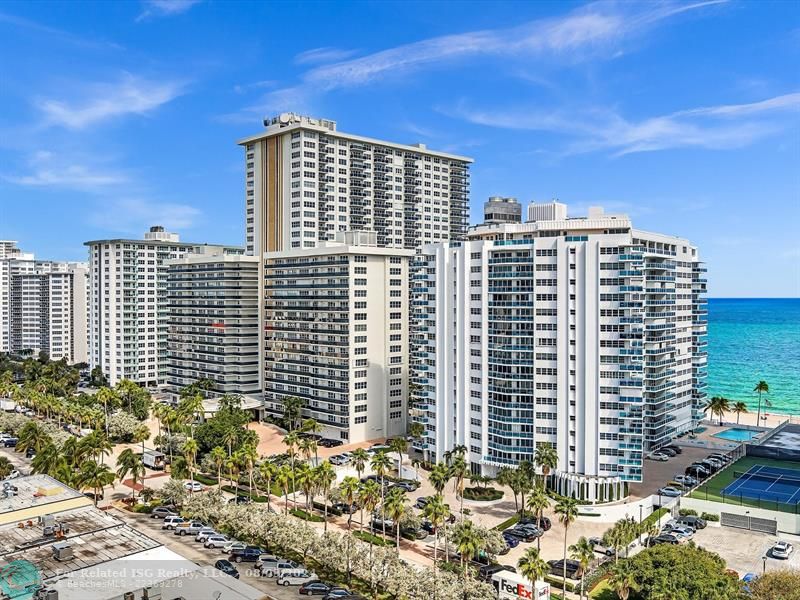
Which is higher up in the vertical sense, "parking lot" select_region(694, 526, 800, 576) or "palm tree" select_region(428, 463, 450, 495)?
"palm tree" select_region(428, 463, 450, 495)

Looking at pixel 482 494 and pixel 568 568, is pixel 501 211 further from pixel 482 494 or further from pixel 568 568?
pixel 568 568

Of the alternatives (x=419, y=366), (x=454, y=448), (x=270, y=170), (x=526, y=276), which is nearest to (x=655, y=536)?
(x=454, y=448)

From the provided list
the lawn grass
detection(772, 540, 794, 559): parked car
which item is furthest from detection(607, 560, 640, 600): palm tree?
the lawn grass

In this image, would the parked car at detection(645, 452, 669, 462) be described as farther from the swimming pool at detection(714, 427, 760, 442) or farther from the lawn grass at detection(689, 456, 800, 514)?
the swimming pool at detection(714, 427, 760, 442)

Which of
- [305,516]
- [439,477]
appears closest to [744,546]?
[439,477]

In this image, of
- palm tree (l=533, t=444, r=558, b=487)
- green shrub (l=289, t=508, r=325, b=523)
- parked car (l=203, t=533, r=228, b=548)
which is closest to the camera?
parked car (l=203, t=533, r=228, b=548)

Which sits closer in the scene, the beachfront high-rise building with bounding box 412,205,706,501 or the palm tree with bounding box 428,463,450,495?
the palm tree with bounding box 428,463,450,495
